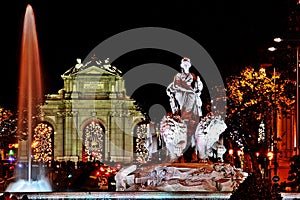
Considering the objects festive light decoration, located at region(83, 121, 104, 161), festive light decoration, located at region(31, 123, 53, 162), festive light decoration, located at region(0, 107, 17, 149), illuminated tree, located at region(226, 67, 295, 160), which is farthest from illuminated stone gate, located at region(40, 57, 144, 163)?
illuminated tree, located at region(226, 67, 295, 160)

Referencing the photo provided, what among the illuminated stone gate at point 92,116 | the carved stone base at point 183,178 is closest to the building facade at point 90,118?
the illuminated stone gate at point 92,116

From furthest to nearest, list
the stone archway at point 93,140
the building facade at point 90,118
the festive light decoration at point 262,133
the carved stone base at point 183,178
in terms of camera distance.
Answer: the building facade at point 90,118 → the stone archway at point 93,140 → the festive light decoration at point 262,133 → the carved stone base at point 183,178

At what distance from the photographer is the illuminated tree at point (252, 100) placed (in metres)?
50.4

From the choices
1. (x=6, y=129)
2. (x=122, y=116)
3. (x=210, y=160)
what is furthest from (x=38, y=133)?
(x=210, y=160)

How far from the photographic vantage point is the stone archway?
424ft

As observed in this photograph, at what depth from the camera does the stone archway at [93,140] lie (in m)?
129

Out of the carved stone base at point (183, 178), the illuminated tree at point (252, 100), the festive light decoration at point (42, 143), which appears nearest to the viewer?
the carved stone base at point (183, 178)

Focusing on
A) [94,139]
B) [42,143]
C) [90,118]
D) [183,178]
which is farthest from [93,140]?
[183,178]

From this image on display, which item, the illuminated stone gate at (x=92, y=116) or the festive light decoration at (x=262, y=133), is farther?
the illuminated stone gate at (x=92, y=116)

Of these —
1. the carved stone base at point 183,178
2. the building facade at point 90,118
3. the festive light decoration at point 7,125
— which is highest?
the building facade at point 90,118

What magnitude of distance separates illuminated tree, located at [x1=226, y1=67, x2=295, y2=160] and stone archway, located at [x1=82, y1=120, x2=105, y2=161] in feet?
242

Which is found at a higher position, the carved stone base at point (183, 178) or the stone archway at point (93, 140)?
the stone archway at point (93, 140)

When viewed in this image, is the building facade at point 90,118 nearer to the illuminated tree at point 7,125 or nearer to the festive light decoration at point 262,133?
the illuminated tree at point 7,125

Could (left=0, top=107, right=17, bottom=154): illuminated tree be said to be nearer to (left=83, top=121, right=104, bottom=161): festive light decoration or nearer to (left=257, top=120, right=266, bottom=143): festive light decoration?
(left=257, top=120, right=266, bottom=143): festive light decoration
